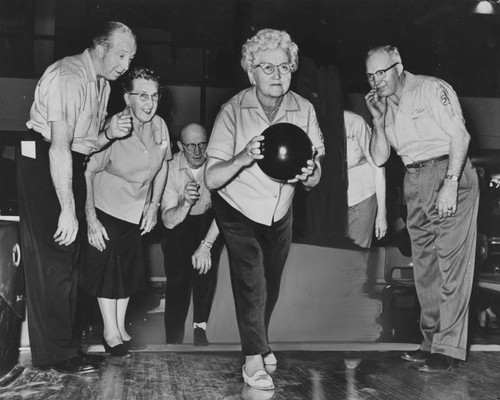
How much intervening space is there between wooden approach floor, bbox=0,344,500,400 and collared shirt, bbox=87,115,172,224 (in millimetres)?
767

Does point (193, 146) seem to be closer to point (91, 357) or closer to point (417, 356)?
point (91, 357)

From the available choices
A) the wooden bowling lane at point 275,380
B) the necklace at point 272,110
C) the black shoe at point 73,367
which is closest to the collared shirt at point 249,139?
the necklace at point 272,110

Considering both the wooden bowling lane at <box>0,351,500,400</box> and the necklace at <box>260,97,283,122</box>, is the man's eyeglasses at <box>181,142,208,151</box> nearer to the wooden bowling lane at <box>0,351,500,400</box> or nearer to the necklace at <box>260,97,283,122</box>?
the necklace at <box>260,97,283,122</box>

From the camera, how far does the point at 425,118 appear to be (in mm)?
3162

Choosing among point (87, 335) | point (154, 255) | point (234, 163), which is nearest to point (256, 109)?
point (234, 163)

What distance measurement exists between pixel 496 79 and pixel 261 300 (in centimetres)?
335

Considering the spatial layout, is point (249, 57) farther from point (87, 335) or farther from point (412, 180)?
point (87, 335)

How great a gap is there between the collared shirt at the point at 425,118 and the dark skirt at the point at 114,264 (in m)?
1.56

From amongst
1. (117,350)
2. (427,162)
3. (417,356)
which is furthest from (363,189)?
(117,350)

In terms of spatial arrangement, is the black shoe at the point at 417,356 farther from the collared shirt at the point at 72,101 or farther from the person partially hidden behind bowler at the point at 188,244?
the collared shirt at the point at 72,101

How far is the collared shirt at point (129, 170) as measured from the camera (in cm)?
335

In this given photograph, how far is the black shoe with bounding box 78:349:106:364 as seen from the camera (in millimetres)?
2877

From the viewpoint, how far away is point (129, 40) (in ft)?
9.98

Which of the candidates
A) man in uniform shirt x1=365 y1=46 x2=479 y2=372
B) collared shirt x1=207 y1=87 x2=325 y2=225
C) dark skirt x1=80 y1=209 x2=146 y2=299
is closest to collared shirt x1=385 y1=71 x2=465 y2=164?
man in uniform shirt x1=365 y1=46 x2=479 y2=372
